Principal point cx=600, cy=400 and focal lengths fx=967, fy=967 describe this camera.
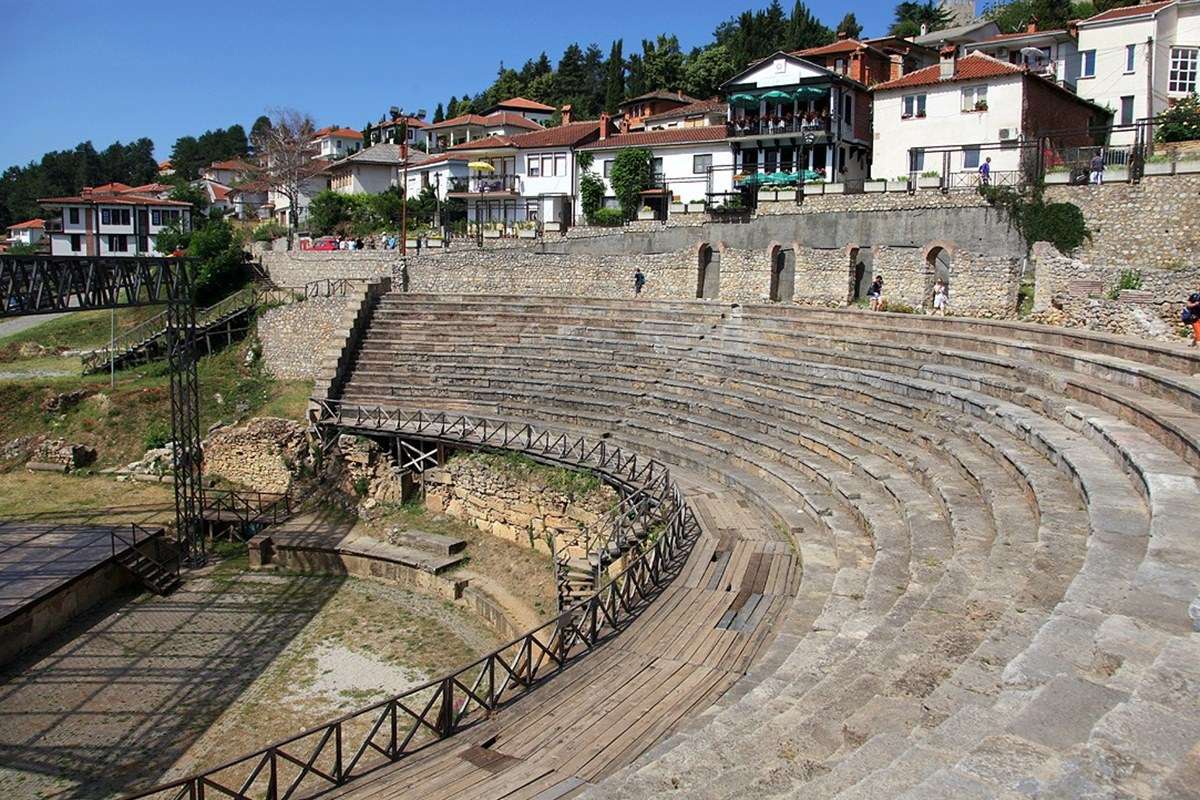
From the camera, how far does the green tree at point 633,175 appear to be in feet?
134

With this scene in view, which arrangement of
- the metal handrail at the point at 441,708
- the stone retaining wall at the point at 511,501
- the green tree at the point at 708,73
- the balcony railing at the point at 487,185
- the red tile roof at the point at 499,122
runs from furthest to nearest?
the green tree at the point at 708,73 < the red tile roof at the point at 499,122 < the balcony railing at the point at 487,185 < the stone retaining wall at the point at 511,501 < the metal handrail at the point at 441,708

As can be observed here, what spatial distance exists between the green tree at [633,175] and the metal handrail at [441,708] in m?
24.5

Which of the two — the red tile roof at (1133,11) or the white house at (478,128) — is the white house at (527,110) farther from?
the red tile roof at (1133,11)

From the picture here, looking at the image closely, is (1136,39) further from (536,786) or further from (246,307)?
(536,786)

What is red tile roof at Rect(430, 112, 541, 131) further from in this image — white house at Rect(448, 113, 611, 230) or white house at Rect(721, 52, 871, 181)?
white house at Rect(721, 52, 871, 181)

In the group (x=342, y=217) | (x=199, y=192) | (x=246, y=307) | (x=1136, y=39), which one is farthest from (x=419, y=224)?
(x=1136, y=39)

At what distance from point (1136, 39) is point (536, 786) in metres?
38.7

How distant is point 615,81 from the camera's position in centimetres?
7725

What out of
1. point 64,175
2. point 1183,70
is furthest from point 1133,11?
point 64,175

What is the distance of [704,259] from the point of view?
30531 mm

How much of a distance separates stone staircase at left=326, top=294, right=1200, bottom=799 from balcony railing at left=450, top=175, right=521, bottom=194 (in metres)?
21.0

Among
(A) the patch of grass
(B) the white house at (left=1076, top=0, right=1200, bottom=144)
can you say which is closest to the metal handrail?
(B) the white house at (left=1076, top=0, right=1200, bottom=144)

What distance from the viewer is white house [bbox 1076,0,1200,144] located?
35594mm

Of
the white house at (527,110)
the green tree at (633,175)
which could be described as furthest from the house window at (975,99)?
the white house at (527,110)
